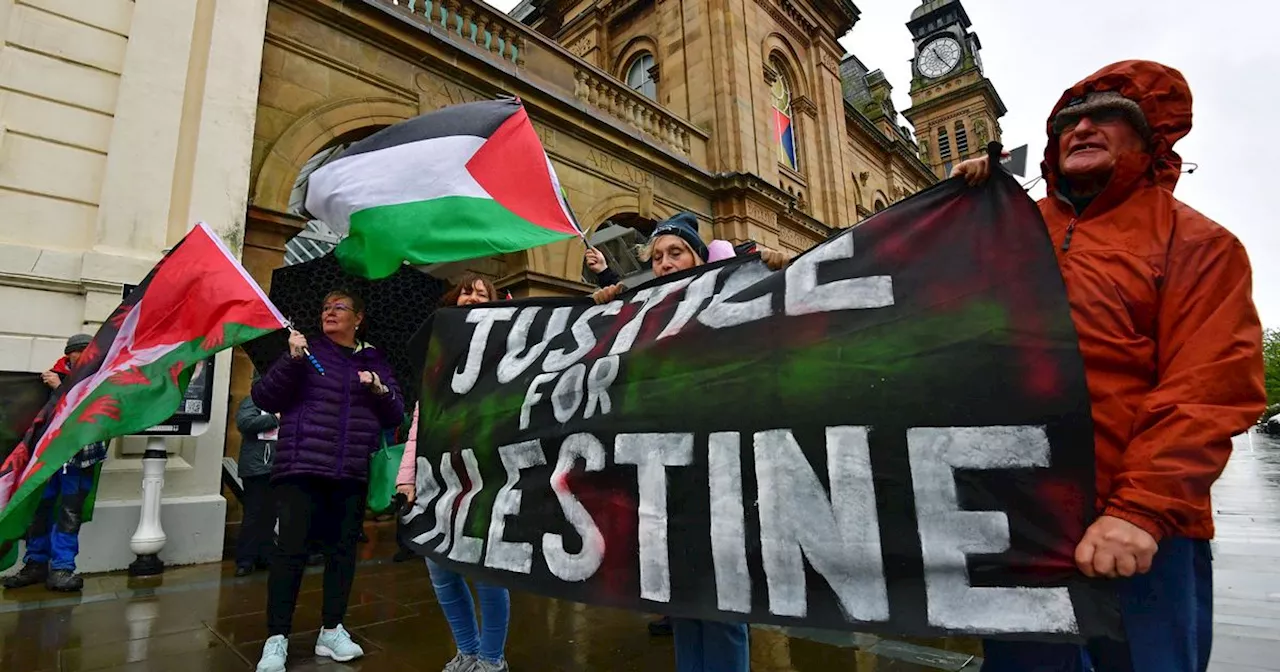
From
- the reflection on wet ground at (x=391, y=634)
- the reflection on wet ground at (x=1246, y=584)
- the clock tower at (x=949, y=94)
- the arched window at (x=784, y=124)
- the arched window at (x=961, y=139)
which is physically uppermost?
the clock tower at (x=949, y=94)

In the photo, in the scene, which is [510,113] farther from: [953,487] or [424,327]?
[953,487]

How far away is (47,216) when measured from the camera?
5332mm

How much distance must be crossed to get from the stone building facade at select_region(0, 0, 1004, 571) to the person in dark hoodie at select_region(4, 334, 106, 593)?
1.07 ft

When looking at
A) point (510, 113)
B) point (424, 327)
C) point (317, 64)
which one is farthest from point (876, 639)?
point (317, 64)

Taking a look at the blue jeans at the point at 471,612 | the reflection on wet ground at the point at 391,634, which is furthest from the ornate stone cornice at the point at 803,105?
the blue jeans at the point at 471,612

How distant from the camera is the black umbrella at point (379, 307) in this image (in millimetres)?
3770

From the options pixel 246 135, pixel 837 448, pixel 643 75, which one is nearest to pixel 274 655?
pixel 837 448

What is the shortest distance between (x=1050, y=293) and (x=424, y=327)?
8.66ft

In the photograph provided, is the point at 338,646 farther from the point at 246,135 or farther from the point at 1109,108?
the point at 246,135

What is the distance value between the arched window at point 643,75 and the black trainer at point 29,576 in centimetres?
1313

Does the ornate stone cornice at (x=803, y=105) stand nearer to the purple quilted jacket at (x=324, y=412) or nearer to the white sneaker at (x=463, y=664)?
the purple quilted jacket at (x=324, y=412)

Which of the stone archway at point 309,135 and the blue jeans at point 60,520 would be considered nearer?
the blue jeans at point 60,520

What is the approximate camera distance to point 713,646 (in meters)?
1.85

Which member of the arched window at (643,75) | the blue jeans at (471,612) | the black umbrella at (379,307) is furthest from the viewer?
the arched window at (643,75)
